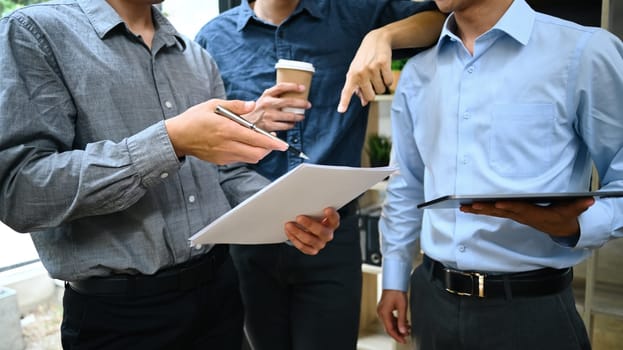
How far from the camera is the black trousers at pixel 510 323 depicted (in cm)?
110

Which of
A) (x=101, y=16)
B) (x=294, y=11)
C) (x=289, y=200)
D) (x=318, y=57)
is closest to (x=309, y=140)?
(x=318, y=57)

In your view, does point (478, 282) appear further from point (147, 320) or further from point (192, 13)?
point (192, 13)

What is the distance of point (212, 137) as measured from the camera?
920 millimetres

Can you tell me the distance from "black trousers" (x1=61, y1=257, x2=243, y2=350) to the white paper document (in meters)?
0.19

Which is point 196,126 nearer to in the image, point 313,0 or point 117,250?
point 117,250

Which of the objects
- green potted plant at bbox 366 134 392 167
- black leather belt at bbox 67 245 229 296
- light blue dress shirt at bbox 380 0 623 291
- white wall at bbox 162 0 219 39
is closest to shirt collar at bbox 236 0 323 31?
light blue dress shirt at bbox 380 0 623 291

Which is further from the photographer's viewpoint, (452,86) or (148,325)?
(452,86)

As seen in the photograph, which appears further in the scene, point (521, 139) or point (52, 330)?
point (52, 330)

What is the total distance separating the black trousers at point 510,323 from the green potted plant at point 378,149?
1.30 m

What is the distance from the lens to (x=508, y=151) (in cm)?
115

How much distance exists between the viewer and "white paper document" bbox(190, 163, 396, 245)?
0.84 meters

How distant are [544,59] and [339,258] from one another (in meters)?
0.83

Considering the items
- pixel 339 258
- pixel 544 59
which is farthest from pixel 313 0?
pixel 339 258

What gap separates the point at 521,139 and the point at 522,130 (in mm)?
22
